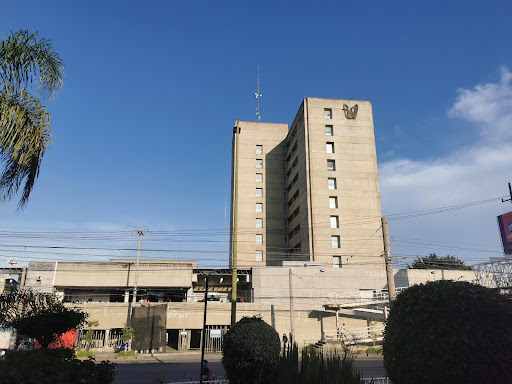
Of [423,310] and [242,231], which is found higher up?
[242,231]

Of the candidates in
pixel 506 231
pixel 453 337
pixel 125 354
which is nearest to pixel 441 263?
pixel 506 231

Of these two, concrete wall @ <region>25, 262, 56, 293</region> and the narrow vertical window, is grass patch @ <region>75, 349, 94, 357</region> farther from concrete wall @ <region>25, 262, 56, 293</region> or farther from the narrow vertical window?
the narrow vertical window

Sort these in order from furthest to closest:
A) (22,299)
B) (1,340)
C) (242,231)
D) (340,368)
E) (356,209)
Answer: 1. (242,231)
2. (356,209)
3. (1,340)
4. (22,299)
5. (340,368)

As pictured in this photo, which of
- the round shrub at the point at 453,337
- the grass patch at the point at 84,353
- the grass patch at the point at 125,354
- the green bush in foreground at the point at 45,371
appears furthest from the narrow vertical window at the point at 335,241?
the green bush in foreground at the point at 45,371

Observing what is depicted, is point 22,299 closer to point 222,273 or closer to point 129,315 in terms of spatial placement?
point 129,315

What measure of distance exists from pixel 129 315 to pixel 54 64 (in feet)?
119

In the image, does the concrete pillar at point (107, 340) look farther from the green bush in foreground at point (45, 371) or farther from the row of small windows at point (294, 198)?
the row of small windows at point (294, 198)

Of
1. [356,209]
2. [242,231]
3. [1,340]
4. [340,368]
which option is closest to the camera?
[340,368]

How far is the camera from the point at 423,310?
7.72 m

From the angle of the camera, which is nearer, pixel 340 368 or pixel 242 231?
pixel 340 368

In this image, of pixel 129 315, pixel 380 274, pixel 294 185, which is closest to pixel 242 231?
pixel 294 185

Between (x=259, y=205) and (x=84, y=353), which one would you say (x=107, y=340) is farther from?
(x=259, y=205)

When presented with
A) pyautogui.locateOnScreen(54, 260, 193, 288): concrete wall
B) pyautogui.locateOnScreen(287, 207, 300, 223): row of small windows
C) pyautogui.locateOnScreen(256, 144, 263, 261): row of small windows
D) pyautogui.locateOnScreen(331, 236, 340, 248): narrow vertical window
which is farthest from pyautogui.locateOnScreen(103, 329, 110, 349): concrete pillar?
pyautogui.locateOnScreen(287, 207, 300, 223): row of small windows

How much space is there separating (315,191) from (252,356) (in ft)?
154
